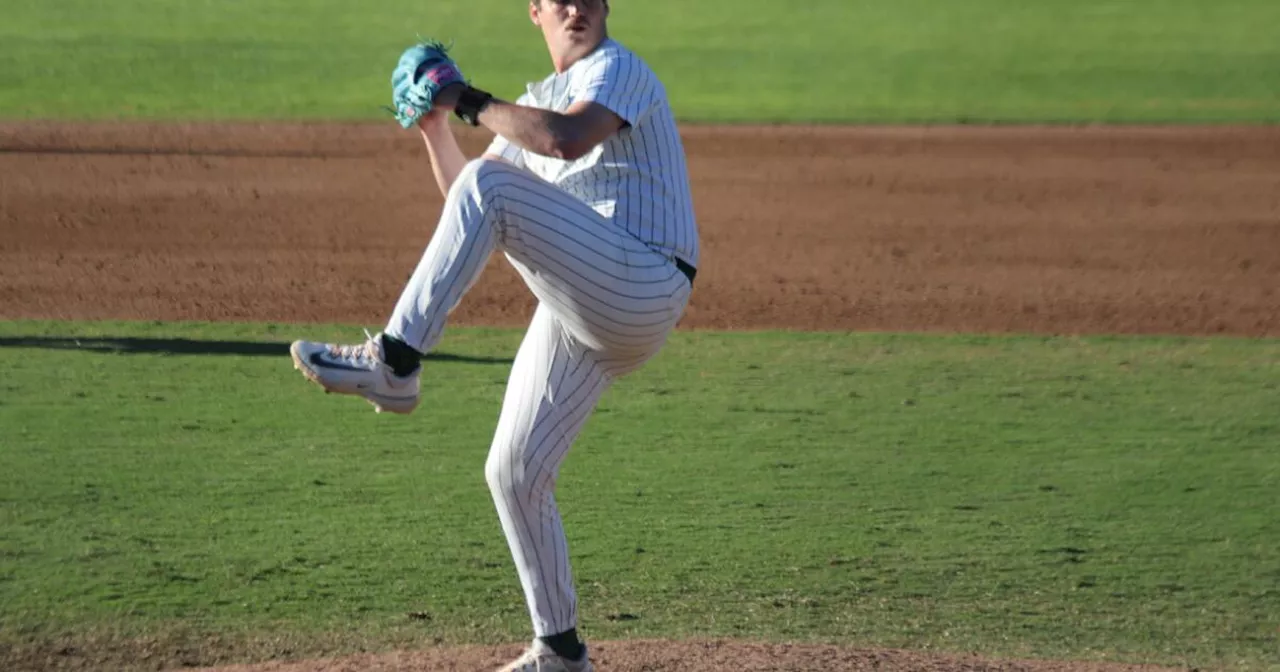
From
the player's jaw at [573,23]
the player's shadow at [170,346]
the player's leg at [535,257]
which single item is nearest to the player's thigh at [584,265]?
the player's leg at [535,257]

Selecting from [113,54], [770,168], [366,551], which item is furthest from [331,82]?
[366,551]

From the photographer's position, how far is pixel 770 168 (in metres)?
15.4

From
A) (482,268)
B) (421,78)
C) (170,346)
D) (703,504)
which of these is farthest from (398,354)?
(170,346)

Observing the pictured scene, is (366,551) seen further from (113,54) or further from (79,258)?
(113,54)

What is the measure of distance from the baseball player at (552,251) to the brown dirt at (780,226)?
5.72 m

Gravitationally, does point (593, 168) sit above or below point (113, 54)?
above

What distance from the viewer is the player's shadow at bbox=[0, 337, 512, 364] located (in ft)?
28.5

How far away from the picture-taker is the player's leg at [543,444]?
4.03m

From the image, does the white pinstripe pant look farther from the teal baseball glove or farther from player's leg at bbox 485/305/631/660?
the teal baseball glove

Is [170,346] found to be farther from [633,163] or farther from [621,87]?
[621,87]

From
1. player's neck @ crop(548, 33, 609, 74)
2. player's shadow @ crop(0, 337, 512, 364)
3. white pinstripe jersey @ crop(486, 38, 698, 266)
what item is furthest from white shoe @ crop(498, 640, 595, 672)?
player's shadow @ crop(0, 337, 512, 364)

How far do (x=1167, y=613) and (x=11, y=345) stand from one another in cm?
582

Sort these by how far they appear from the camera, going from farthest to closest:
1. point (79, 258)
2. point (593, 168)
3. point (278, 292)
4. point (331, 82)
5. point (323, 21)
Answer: point (323, 21)
point (331, 82)
point (79, 258)
point (278, 292)
point (593, 168)

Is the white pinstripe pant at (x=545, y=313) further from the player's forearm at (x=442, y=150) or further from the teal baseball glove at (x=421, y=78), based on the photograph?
the player's forearm at (x=442, y=150)
